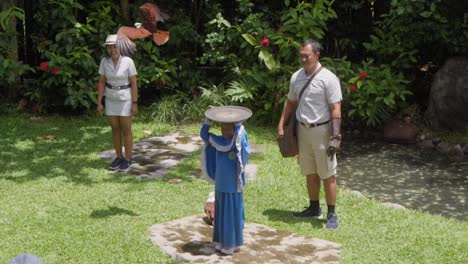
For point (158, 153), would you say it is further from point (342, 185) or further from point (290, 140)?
point (290, 140)

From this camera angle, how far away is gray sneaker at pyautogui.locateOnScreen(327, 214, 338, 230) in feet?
19.8

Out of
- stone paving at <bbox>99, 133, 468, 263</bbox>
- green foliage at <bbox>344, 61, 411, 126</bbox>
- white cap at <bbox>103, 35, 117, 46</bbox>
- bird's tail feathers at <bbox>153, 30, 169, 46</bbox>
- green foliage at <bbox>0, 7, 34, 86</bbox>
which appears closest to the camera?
stone paving at <bbox>99, 133, 468, 263</bbox>

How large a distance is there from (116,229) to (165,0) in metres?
6.76

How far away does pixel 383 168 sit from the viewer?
28.7ft

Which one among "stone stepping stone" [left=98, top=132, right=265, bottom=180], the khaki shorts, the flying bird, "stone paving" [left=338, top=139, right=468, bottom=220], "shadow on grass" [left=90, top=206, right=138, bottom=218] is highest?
the flying bird

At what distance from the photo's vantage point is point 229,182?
5285 mm

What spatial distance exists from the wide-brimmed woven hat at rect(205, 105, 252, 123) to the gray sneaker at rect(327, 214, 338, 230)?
1.46 meters

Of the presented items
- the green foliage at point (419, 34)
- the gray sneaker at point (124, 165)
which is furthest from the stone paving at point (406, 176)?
the gray sneaker at point (124, 165)

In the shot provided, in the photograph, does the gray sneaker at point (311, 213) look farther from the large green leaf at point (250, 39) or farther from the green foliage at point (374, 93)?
the large green leaf at point (250, 39)

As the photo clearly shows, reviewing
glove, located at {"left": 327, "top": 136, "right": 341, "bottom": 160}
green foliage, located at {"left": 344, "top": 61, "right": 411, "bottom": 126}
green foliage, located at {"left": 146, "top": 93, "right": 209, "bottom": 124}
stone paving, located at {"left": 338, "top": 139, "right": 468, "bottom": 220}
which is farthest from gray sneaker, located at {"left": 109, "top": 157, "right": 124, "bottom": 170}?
green foliage, located at {"left": 344, "top": 61, "right": 411, "bottom": 126}

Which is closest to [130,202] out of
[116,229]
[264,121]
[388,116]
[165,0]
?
[116,229]

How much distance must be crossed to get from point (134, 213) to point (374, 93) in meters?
5.12

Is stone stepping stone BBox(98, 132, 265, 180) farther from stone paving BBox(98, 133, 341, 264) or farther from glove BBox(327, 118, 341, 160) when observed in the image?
glove BBox(327, 118, 341, 160)

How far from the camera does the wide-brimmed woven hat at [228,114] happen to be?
5203 mm
